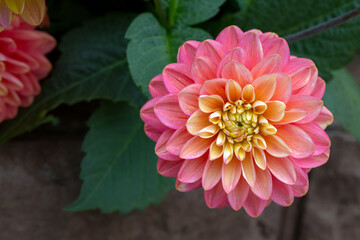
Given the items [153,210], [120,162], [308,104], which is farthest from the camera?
[153,210]

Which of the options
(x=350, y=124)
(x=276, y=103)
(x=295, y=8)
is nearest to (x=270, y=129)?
(x=276, y=103)

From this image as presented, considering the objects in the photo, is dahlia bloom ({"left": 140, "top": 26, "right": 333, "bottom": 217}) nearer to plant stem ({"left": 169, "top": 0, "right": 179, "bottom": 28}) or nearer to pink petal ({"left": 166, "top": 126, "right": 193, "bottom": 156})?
pink petal ({"left": 166, "top": 126, "right": 193, "bottom": 156})

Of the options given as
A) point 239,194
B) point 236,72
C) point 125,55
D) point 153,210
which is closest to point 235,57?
point 236,72

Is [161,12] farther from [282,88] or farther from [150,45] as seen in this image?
[282,88]

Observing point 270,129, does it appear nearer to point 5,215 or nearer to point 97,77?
point 97,77

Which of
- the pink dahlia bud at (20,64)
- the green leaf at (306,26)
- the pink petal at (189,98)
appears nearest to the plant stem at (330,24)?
the green leaf at (306,26)

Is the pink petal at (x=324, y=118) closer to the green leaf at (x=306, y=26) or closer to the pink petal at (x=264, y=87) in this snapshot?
the pink petal at (x=264, y=87)
